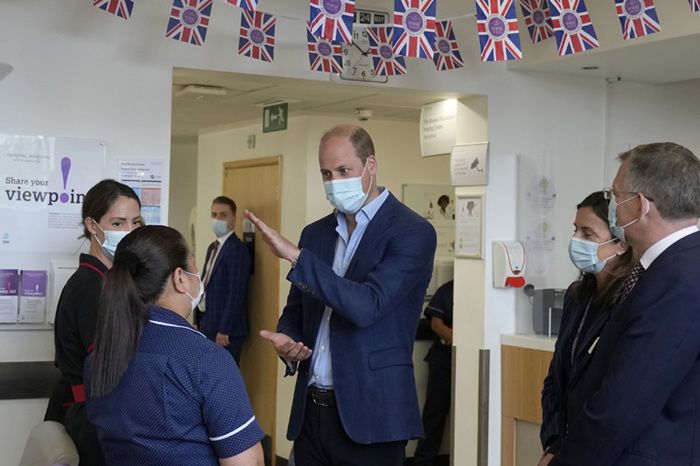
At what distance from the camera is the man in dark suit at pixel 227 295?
6.96 metres

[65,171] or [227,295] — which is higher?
[65,171]

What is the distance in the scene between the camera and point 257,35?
4516 millimetres

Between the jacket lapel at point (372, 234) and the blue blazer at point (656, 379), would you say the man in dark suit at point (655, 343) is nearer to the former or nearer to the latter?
the blue blazer at point (656, 379)

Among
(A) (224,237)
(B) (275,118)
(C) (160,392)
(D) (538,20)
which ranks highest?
(D) (538,20)

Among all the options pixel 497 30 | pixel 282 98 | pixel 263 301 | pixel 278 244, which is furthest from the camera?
pixel 263 301

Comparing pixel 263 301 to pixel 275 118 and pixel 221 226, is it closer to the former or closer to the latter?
pixel 221 226

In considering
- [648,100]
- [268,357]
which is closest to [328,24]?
[648,100]

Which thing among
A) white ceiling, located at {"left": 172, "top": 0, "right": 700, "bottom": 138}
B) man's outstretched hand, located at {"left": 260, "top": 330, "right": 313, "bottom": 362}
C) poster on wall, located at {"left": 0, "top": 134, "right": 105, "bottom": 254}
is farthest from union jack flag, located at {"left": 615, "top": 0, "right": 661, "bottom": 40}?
poster on wall, located at {"left": 0, "top": 134, "right": 105, "bottom": 254}

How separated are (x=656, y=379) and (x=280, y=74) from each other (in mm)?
2956

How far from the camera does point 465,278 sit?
5.48 metres

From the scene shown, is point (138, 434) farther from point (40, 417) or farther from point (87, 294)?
point (40, 417)

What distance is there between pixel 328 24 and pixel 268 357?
3.91m

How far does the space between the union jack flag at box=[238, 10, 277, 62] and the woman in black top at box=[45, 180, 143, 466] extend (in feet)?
4.20

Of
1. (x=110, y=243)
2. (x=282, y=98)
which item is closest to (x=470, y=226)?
(x=282, y=98)
